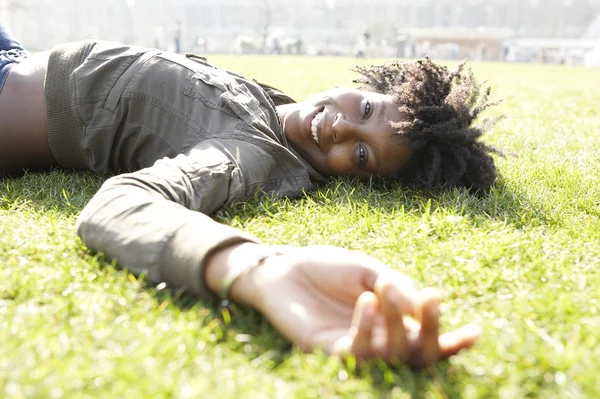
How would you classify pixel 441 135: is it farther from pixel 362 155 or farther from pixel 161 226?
pixel 161 226

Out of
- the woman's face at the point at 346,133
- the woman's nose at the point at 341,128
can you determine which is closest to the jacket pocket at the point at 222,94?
the woman's face at the point at 346,133

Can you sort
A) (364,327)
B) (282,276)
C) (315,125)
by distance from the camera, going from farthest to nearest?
1. (315,125)
2. (282,276)
3. (364,327)

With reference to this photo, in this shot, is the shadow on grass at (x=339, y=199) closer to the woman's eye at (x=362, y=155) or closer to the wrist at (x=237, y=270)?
the woman's eye at (x=362, y=155)

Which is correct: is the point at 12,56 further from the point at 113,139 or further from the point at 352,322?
the point at 352,322

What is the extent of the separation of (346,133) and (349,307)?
1.73 m

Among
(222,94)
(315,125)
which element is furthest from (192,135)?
(315,125)

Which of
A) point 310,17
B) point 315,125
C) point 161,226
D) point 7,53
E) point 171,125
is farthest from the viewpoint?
point 310,17

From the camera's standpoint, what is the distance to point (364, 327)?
1.67 meters

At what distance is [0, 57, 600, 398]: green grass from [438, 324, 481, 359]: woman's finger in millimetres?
46

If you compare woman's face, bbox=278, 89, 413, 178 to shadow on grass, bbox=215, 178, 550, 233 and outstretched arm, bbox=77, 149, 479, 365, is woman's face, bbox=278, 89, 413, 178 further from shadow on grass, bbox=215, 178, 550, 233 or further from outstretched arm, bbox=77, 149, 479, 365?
outstretched arm, bbox=77, 149, 479, 365

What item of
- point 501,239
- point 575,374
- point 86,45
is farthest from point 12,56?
point 575,374

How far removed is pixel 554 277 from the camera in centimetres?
245

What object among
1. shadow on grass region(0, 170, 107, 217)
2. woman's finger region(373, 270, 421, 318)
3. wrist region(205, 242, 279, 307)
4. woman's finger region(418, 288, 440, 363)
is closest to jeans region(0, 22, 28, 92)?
shadow on grass region(0, 170, 107, 217)

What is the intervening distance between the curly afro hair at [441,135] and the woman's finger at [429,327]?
2.00 metres
